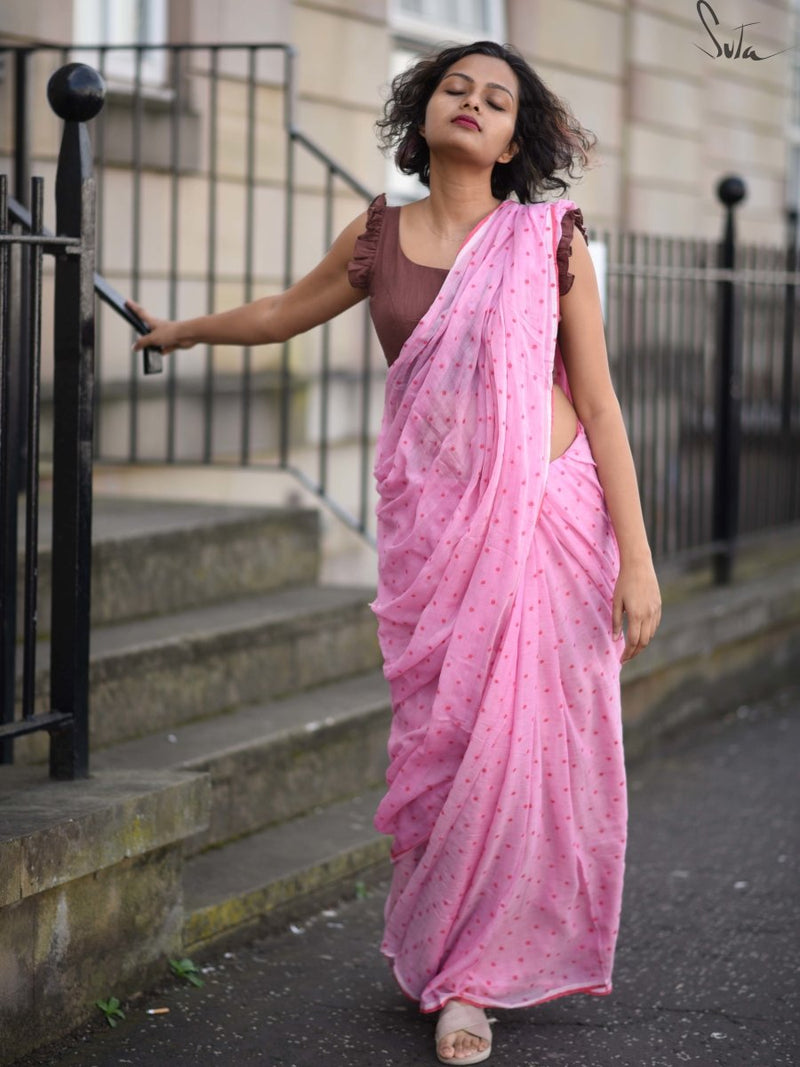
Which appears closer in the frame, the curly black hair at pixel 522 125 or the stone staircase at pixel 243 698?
the curly black hair at pixel 522 125

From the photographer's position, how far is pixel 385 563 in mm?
3357

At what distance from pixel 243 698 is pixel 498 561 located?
1.65m

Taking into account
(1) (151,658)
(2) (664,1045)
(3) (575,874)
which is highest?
(1) (151,658)

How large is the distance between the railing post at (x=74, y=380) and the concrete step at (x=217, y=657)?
0.62m

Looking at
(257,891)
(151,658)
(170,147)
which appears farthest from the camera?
(170,147)

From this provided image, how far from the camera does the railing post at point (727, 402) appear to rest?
7.11 meters

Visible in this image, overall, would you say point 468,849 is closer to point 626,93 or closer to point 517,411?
point 517,411

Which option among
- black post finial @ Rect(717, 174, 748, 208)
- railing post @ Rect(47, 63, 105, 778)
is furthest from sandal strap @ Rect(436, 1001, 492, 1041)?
black post finial @ Rect(717, 174, 748, 208)

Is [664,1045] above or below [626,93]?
below

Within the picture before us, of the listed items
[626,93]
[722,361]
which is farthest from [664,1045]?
[626,93]

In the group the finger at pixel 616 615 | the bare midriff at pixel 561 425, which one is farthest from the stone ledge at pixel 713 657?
the bare midriff at pixel 561 425

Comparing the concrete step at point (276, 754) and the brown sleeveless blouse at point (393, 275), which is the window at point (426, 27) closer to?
the concrete step at point (276, 754)

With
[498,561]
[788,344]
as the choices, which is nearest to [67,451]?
[498,561]

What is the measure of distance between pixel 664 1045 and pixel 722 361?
421cm
